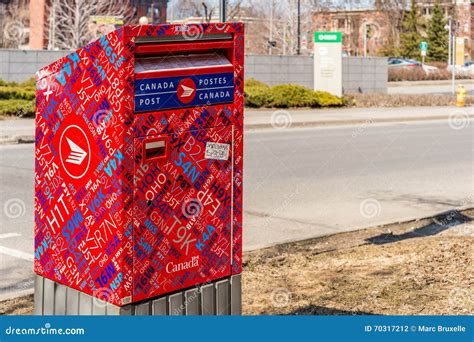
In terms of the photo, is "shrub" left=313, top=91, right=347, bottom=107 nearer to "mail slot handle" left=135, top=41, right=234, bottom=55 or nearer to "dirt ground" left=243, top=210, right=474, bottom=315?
"dirt ground" left=243, top=210, right=474, bottom=315

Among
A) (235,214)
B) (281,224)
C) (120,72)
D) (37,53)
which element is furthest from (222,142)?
(37,53)

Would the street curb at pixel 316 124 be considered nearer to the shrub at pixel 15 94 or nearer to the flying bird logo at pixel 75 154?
the shrub at pixel 15 94

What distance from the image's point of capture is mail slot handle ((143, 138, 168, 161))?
3.69m

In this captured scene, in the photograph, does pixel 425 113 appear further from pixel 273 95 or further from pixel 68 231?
pixel 68 231

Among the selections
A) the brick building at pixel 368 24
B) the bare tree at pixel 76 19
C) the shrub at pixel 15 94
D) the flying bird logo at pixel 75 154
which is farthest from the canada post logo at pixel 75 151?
the brick building at pixel 368 24

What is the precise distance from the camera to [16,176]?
12.5m

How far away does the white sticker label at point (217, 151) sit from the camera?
395 cm

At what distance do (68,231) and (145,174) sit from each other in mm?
514

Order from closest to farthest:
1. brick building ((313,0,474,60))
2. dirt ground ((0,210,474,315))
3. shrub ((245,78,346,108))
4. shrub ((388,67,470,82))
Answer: dirt ground ((0,210,474,315)) → shrub ((245,78,346,108)) → shrub ((388,67,470,82)) → brick building ((313,0,474,60))

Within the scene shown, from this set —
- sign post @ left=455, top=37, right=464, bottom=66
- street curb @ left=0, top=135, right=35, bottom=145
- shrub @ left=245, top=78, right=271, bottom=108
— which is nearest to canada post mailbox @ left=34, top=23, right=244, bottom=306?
street curb @ left=0, top=135, right=35, bottom=145

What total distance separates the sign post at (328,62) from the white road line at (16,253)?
78.9 feet

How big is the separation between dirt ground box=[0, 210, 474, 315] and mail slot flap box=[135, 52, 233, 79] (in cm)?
205

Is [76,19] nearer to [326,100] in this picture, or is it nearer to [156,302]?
[326,100]

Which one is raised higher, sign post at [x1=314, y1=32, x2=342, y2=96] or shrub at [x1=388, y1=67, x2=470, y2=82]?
sign post at [x1=314, y1=32, x2=342, y2=96]
